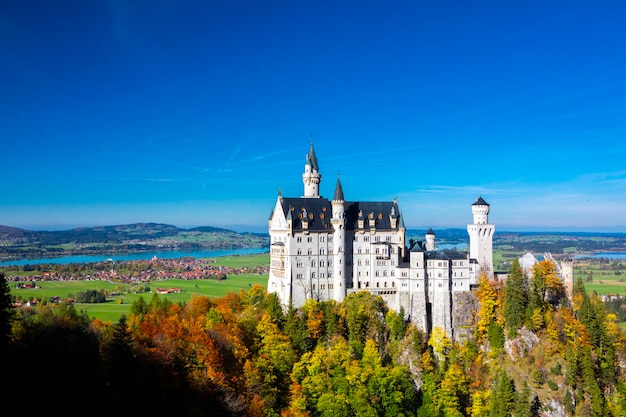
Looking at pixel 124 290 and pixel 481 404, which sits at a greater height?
pixel 124 290

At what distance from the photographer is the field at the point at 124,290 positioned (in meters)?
119

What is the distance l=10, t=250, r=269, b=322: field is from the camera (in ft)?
391

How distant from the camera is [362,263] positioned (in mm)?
76062

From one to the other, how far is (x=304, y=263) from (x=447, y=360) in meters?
21.9

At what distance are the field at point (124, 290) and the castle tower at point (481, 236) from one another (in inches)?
2415

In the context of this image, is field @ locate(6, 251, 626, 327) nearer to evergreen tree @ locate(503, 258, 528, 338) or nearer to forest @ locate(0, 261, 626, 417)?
forest @ locate(0, 261, 626, 417)

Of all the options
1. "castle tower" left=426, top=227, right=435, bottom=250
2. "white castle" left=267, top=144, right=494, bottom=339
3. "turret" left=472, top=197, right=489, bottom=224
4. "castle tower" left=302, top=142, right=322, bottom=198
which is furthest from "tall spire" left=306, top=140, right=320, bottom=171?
"turret" left=472, top=197, right=489, bottom=224

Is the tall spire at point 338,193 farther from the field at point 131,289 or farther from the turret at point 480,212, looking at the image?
the field at point 131,289

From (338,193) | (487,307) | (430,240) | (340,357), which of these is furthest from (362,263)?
(487,307)

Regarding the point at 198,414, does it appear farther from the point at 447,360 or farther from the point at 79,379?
the point at 447,360

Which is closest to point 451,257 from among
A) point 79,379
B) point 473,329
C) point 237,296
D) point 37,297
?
point 473,329

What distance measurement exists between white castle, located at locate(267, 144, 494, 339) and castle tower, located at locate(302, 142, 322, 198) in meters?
3.47

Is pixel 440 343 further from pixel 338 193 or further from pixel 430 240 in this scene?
pixel 338 193

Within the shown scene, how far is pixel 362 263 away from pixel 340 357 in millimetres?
16797
